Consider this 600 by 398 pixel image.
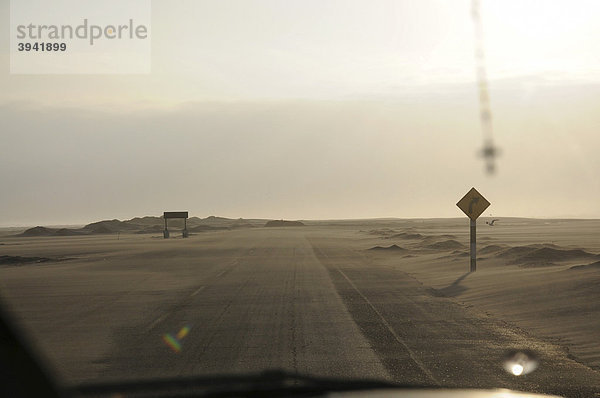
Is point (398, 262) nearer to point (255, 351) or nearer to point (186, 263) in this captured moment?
point (186, 263)

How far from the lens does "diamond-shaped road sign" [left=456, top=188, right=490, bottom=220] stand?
82.9 feet

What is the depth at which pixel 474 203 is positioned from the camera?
25.4 metres

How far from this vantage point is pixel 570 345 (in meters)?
11.6

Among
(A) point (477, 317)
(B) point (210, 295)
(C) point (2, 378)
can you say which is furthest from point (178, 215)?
(C) point (2, 378)

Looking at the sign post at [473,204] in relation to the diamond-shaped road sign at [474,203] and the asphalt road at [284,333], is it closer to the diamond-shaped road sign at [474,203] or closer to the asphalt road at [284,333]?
the diamond-shaped road sign at [474,203]

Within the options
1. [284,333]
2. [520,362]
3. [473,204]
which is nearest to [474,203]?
[473,204]

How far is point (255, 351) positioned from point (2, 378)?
572cm

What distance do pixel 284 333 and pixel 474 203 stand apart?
14.5m

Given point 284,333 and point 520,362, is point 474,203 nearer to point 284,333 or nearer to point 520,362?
point 284,333

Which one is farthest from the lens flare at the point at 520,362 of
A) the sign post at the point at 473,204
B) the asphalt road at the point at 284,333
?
the sign post at the point at 473,204

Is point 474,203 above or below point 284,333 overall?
above

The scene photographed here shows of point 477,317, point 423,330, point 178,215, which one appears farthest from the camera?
point 178,215

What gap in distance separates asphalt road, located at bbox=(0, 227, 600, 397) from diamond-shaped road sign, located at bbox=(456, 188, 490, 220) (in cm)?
343

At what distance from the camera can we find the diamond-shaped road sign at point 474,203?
82.9ft
